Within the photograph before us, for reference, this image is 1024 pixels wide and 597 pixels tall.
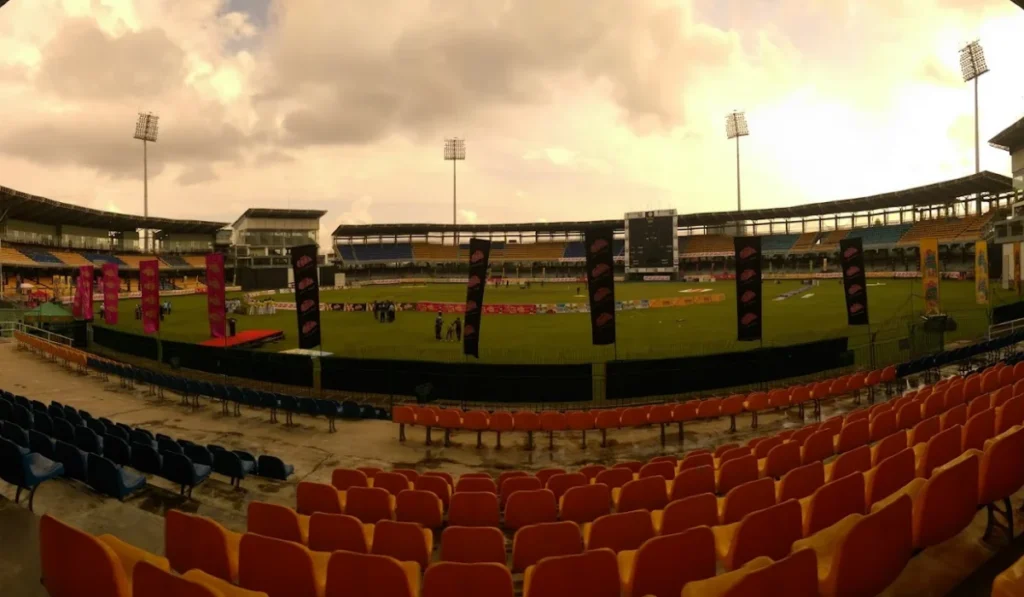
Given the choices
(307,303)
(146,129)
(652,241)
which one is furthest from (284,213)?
(307,303)

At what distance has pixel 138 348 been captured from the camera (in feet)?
87.6

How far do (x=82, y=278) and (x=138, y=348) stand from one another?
21.8 ft

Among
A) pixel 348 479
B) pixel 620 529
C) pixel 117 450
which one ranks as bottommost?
pixel 348 479

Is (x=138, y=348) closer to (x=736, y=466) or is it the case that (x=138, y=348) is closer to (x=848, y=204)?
(x=736, y=466)

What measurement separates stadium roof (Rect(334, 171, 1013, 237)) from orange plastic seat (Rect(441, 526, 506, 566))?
198ft

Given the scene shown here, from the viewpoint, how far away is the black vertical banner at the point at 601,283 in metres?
16.7

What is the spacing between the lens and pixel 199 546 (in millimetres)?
4586

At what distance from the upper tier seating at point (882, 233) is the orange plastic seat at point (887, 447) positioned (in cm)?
8901

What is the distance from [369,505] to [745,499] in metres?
4.71

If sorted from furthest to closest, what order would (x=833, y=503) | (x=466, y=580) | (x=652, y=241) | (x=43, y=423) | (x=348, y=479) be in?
(x=652, y=241)
(x=43, y=423)
(x=348, y=479)
(x=833, y=503)
(x=466, y=580)

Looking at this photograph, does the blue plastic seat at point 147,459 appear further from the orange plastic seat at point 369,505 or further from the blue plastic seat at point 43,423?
the orange plastic seat at point 369,505

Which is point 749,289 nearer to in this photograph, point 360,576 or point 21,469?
point 360,576

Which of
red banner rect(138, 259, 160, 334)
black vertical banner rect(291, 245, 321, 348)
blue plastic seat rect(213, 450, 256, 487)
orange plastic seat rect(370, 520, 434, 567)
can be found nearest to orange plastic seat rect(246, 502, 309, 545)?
orange plastic seat rect(370, 520, 434, 567)

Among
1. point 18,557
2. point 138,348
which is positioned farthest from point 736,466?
point 138,348
